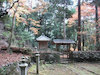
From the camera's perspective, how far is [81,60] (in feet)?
32.1

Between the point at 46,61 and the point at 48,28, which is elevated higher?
the point at 48,28

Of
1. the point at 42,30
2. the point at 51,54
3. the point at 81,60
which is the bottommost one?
the point at 81,60

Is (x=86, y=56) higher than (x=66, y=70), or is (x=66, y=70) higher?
(x=86, y=56)

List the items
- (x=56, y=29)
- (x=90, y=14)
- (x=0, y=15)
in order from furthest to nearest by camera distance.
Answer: (x=56, y=29) → (x=90, y=14) → (x=0, y=15)

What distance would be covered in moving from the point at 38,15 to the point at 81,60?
15.4m

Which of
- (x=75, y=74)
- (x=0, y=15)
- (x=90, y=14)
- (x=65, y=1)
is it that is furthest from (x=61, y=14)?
(x=75, y=74)

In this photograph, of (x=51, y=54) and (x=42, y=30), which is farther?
(x=42, y=30)

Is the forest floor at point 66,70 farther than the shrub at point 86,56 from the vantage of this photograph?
No

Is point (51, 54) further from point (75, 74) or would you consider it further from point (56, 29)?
point (56, 29)

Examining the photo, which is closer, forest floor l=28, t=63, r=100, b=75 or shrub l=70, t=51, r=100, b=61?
forest floor l=28, t=63, r=100, b=75

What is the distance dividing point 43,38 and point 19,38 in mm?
4114

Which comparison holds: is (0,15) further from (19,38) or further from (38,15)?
(38,15)

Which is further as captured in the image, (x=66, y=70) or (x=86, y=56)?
(x=86, y=56)

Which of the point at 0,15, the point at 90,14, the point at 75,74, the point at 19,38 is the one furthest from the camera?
the point at 19,38
